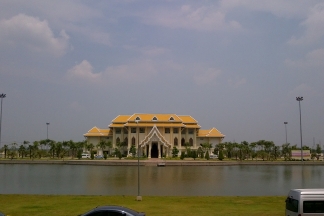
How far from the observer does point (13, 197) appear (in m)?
18.9

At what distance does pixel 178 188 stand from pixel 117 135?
176 ft

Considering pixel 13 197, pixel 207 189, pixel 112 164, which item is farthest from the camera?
pixel 112 164

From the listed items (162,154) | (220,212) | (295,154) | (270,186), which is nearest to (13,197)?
(220,212)

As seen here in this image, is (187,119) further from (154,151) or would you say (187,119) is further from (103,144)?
(103,144)

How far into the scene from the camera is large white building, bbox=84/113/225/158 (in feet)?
237

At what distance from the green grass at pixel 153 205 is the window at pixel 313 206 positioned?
11.3 feet

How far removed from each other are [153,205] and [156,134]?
5539 cm

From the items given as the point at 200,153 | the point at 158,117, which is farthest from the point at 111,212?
the point at 158,117

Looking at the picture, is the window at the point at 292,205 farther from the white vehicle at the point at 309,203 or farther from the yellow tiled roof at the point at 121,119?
the yellow tiled roof at the point at 121,119

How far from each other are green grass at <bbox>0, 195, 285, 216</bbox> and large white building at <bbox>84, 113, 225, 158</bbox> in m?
52.7

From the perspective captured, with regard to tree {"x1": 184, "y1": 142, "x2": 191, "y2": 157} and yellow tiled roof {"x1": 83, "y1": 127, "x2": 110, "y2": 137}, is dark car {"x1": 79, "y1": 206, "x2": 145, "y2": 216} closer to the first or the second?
tree {"x1": 184, "y1": 142, "x2": 191, "y2": 157}

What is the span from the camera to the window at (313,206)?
34.0 feet

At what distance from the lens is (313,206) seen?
410 inches

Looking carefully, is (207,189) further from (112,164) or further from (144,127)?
(144,127)
